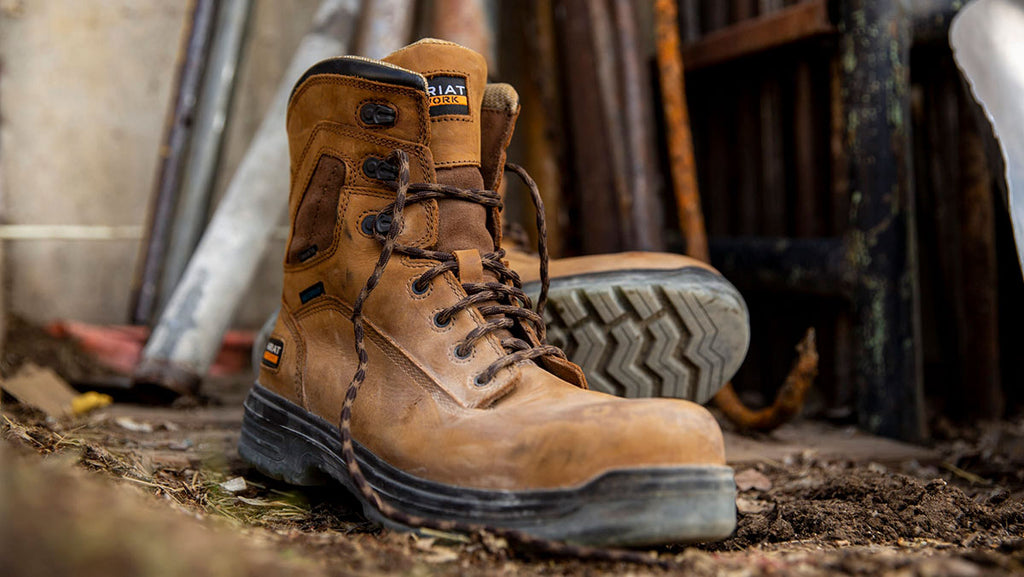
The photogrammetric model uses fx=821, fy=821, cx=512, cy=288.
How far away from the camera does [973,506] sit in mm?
1313

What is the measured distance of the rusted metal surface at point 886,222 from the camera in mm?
2145

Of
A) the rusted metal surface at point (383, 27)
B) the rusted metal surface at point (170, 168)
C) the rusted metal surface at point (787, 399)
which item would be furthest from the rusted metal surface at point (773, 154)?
the rusted metal surface at point (170, 168)

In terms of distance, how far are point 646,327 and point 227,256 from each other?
129cm

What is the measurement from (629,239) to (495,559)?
1607 millimetres

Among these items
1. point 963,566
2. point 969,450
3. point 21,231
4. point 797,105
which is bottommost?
point 969,450

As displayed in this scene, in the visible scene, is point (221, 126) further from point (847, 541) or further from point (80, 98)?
point (847, 541)

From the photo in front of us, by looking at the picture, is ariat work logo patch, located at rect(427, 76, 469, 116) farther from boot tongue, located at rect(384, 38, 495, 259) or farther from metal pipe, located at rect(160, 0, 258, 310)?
metal pipe, located at rect(160, 0, 258, 310)

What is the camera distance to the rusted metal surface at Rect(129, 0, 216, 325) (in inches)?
111

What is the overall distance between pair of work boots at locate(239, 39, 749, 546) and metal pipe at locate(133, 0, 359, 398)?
2.72ft

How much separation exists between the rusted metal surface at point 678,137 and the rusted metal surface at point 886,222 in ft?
1.43

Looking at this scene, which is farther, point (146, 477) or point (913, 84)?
point (913, 84)

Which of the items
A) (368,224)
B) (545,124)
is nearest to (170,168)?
(545,124)

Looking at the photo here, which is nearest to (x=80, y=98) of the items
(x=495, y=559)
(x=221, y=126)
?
(x=221, y=126)

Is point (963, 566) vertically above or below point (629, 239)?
below
